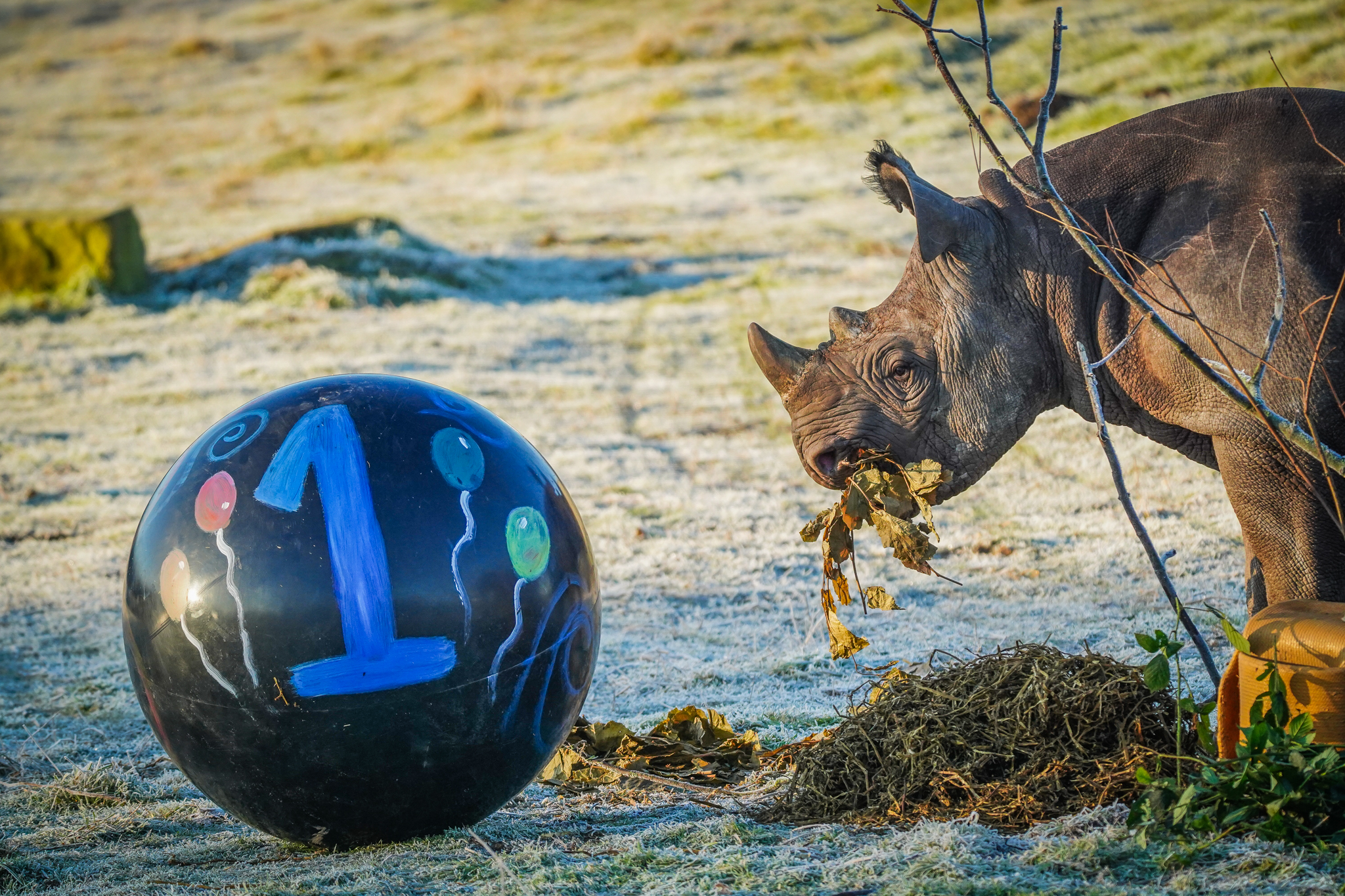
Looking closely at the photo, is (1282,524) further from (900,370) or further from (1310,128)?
(900,370)

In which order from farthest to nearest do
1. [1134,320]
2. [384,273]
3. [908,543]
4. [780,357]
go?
[384,273] < [780,357] < [1134,320] < [908,543]

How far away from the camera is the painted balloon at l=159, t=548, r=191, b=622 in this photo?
4137 millimetres

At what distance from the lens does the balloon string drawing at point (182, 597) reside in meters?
4.07

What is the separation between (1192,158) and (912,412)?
4.78 ft

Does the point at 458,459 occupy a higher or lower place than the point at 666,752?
higher

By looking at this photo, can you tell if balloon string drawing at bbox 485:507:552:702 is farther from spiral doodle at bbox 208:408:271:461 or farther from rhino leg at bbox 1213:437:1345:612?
rhino leg at bbox 1213:437:1345:612

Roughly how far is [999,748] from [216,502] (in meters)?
2.76

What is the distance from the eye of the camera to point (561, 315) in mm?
16812

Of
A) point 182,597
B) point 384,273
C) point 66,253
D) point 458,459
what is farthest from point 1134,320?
point 66,253

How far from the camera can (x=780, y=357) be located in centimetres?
566

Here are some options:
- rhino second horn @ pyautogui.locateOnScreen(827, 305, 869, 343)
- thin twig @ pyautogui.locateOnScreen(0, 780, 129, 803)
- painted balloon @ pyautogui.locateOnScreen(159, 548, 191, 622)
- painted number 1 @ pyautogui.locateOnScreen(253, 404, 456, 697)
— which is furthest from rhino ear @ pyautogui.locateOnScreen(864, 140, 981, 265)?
thin twig @ pyautogui.locateOnScreen(0, 780, 129, 803)

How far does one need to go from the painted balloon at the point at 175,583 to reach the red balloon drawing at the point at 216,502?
0.13 metres

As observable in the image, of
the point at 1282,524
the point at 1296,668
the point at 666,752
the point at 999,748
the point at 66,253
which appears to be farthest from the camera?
the point at 66,253

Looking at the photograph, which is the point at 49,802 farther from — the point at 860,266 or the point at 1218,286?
the point at 860,266
